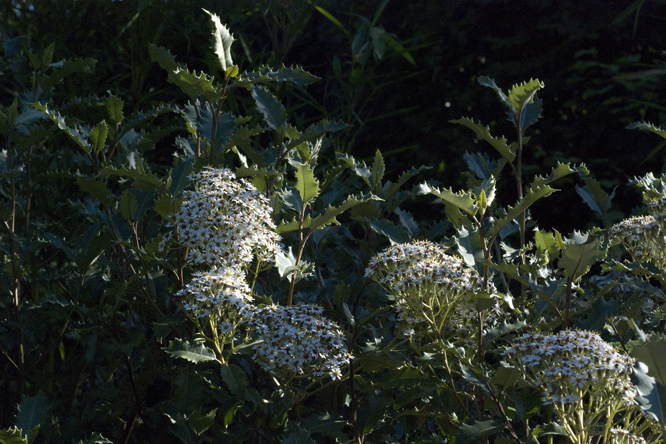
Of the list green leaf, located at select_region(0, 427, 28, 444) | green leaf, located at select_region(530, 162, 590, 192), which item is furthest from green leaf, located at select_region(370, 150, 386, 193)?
green leaf, located at select_region(0, 427, 28, 444)

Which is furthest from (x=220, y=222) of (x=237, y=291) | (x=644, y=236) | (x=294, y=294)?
(x=644, y=236)

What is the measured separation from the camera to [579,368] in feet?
4.12

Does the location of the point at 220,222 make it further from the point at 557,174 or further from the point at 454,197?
the point at 557,174

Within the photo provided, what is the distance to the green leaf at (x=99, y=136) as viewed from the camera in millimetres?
1843

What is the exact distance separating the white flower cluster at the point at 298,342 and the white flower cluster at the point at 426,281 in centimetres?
17

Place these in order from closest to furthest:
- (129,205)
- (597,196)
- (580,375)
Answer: (580,375) < (129,205) < (597,196)

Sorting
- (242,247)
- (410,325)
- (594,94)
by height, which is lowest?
(594,94)

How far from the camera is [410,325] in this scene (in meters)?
1.63

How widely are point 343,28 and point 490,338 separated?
3105mm

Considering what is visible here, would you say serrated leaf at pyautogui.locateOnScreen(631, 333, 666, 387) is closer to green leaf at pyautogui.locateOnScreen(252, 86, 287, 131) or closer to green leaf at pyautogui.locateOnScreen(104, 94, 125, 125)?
green leaf at pyautogui.locateOnScreen(252, 86, 287, 131)

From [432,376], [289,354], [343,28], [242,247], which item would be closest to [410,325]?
[432,376]

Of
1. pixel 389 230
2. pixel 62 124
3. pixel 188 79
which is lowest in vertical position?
pixel 389 230

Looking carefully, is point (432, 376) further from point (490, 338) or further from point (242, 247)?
point (242, 247)

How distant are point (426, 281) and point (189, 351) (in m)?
0.52
